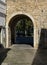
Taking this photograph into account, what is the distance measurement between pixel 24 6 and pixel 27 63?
7.91 meters

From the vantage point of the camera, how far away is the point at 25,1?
21.2m

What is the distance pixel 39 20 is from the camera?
2094 cm

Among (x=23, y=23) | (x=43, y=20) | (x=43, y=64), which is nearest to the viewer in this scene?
(x=43, y=64)

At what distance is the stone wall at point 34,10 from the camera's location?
20.9 metres

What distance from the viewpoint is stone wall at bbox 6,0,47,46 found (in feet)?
68.5

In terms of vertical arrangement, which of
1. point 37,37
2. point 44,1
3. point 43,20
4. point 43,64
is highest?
point 44,1

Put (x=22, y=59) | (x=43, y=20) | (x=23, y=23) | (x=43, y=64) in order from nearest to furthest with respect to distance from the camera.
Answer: (x=43, y=64), (x=22, y=59), (x=43, y=20), (x=23, y=23)

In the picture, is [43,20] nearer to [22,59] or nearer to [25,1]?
[25,1]

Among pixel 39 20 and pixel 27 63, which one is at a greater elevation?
pixel 39 20

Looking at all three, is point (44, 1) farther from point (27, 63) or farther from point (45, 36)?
point (27, 63)

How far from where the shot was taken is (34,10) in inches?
828

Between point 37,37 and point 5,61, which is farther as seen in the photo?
point 37,37

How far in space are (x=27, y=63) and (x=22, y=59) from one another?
123 centimetres

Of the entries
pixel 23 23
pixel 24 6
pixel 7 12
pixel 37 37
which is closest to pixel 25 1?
pixel 24 6
